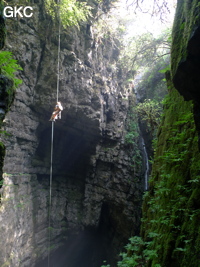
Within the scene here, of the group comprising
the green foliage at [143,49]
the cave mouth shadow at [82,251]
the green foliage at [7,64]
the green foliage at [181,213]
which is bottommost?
the cave mouth shadow at [82,251]

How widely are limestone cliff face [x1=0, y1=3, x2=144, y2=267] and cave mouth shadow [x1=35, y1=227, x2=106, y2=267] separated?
23 cm

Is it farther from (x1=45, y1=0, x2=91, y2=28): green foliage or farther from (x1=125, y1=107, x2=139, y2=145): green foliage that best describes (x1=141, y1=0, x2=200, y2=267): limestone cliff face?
(x1=125, y1=107, x2=139, y2=145): green foliage

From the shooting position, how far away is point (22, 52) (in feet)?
29.0

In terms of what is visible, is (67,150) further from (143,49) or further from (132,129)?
(143,49)

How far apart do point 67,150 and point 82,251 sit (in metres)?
6.61

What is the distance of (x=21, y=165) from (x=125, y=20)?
600 inches

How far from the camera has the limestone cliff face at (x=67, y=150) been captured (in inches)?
350

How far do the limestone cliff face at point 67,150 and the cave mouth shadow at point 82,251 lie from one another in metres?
0.23

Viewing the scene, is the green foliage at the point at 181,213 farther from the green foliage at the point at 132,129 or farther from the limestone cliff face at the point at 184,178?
the green foliage at the point at 132,129

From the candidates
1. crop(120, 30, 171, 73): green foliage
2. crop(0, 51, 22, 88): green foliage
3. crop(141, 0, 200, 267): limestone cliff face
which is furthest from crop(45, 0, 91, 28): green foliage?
crop(141, 0, 200, 267): limestone cliff face

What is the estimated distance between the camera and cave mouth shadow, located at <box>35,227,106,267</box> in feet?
39.9

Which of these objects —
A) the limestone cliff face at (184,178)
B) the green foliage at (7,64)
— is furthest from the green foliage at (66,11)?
the limestone cliff face at (184,178)

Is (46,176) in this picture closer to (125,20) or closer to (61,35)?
(61,35)

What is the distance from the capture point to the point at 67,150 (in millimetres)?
13047
